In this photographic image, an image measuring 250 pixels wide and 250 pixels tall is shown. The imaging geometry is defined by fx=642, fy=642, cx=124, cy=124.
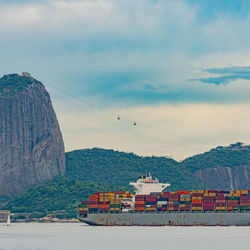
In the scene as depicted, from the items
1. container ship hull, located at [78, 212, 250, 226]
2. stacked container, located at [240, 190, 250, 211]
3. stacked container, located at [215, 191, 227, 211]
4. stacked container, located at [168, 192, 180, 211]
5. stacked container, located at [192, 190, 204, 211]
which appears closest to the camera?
stacked container, located at [240, 190, 250, 211]

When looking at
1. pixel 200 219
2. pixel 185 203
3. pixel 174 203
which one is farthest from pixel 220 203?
pixel 174 203

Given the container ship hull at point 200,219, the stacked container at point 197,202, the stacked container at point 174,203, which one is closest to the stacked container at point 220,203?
the container ship hull at point 200,219

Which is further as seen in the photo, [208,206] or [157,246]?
[208,206]

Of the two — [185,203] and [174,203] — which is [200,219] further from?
[174,203]

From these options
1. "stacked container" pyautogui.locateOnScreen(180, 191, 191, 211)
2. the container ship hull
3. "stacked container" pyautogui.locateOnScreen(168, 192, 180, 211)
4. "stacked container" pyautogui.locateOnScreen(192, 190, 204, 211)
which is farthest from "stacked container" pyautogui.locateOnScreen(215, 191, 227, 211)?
"stacked container" pyautogui.locateOnScreen(168, 192, 180, 211)

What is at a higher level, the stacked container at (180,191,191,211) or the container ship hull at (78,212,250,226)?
the stacked container at (180,191,191,211)

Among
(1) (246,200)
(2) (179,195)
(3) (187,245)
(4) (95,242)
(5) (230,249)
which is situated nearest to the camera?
(5) (230,249)

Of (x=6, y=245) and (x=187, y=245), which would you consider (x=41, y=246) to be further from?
(x=187, y=245)

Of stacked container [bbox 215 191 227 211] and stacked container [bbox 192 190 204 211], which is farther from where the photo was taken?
stacked container [bbox 192 190 204 211]

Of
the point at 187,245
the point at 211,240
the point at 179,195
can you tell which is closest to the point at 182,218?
the point at 179,195

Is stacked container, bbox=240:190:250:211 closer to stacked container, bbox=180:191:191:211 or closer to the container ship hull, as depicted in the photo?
the container ship hull

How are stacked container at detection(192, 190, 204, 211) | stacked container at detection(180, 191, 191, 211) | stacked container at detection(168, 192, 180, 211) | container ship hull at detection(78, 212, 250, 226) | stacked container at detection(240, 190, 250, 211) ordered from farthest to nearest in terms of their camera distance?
1. stacked container at detection(168, 192, 180, 211)
2. stacked container at detection(180, 191, 191, 211)
3. stacked container at detection(192, 190, 204, 211)
4. container ship hull at detection(78, 212, 250, 226)
5. stacked container at detection(240, 190, 250, 211)
